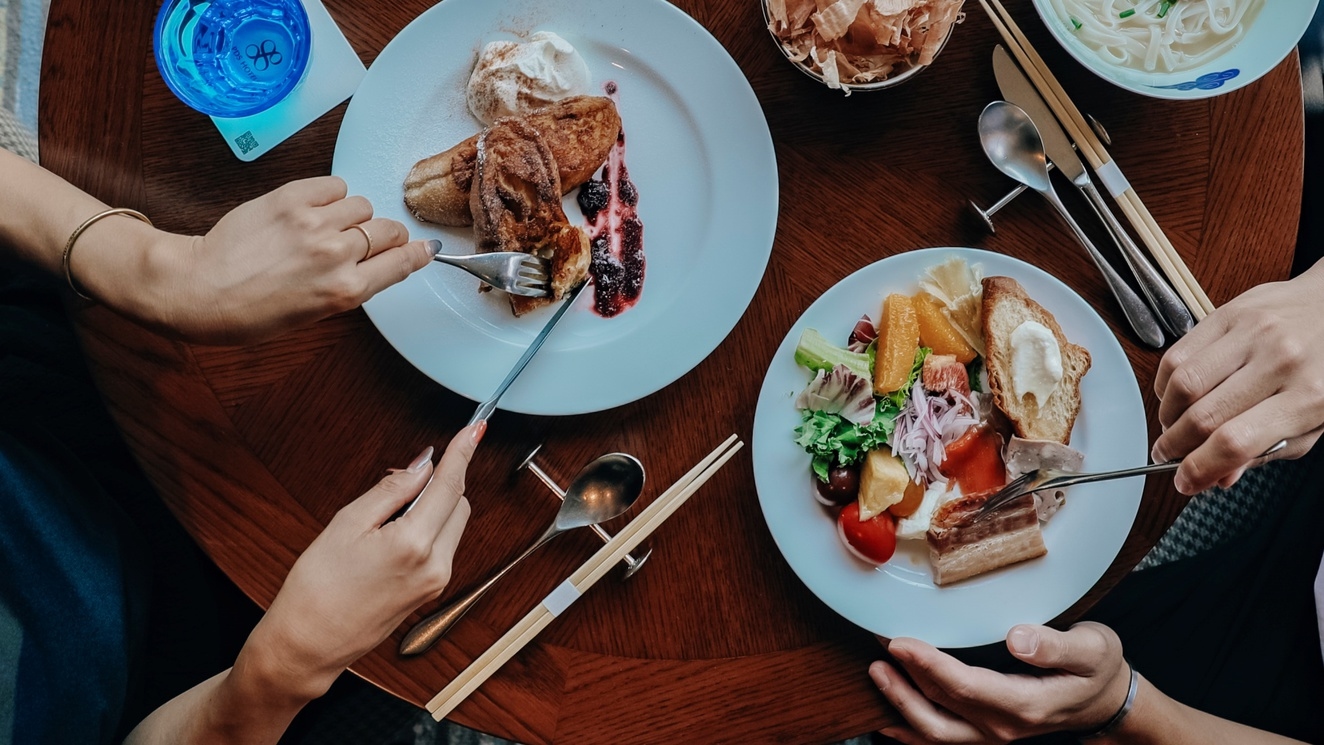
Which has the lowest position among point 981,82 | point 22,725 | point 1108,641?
point 1108,641

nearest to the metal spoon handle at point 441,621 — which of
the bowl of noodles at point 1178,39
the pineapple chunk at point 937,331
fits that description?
the pineapple chunk at point 937,331

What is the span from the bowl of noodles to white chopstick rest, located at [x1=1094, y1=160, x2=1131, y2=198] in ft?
0.48

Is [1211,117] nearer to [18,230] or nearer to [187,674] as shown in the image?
[18,230]

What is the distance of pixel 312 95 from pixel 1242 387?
66.8 inches

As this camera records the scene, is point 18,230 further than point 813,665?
No

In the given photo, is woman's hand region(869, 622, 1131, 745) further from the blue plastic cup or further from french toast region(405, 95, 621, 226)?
the blue plastic cup

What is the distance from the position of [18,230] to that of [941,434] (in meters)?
1.66

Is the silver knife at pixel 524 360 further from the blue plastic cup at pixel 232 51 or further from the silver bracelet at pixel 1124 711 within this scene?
the silver bracelet at pixel 1124 711

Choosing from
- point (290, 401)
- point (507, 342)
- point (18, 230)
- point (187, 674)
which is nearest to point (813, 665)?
point (507, 342)

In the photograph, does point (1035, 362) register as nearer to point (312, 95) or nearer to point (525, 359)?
point (525, 359)

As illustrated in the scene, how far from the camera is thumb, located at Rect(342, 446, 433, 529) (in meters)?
1.44

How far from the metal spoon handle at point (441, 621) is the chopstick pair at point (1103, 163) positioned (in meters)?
1.26

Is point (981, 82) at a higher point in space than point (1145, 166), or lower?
higher

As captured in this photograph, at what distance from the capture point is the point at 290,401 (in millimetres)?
1660
